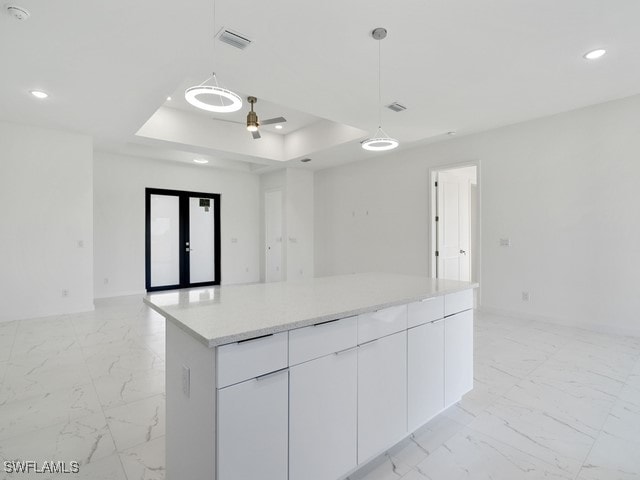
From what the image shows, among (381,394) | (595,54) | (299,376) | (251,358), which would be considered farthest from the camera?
(595,54)

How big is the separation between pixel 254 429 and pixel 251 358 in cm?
27

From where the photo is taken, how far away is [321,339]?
142 centimetres

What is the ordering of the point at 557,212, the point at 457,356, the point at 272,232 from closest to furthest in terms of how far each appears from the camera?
the point at 457,356 → the point at 557,212 → the point at 272,232

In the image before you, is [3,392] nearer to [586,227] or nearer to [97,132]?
[97,132]

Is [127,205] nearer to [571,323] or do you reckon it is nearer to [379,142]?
[379,142]

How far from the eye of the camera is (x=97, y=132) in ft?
15.9

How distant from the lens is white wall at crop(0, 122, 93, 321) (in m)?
4.41

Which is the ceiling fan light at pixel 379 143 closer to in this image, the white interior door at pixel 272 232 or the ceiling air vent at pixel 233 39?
the ceiling air vent at pixel 233 39

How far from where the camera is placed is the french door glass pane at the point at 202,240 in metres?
7.30

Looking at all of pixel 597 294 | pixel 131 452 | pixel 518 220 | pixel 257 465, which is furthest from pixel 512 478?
pixel 518 220

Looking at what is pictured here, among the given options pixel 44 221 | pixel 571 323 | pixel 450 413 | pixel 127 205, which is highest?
pixel 127 205

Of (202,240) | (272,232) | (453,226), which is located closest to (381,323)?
(453,226)

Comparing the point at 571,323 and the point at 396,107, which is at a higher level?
the point at 396,107

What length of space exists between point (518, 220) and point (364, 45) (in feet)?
11.0
